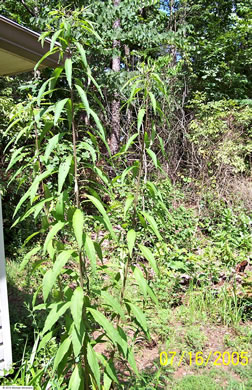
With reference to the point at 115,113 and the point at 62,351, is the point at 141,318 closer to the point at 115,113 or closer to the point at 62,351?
the point at 62,351

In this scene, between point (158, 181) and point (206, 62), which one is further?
point (206, 62)

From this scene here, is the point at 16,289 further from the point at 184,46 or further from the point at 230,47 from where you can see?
the point at 230,47

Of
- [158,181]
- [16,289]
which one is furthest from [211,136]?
[16,289]

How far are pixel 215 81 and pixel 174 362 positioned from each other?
9.20 meters

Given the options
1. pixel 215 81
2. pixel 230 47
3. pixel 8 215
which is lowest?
pixel 8 215

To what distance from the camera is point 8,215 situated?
5.50 meters

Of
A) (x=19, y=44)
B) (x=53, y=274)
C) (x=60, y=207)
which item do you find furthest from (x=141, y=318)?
(x=19, y=44)

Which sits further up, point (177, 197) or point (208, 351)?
point (177, 197)

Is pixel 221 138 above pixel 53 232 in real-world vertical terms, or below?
above

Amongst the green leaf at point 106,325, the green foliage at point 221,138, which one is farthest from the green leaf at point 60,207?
the green foliage at point 221,138
